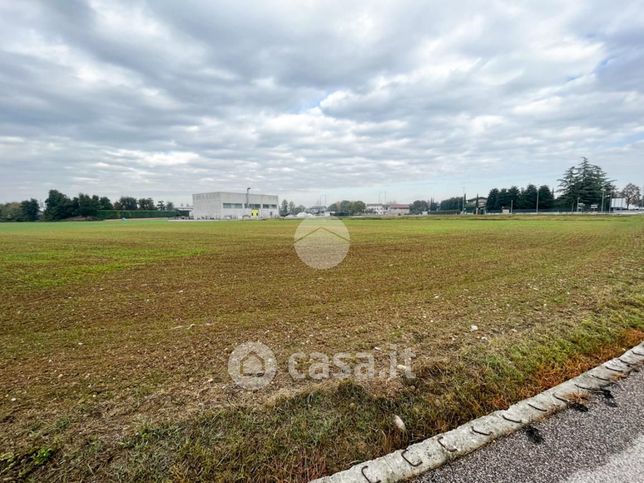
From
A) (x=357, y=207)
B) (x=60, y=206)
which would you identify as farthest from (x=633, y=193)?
(x=60, y=206)

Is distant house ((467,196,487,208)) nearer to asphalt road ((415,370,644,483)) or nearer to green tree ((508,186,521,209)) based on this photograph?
green tree ((508,186,521,209))

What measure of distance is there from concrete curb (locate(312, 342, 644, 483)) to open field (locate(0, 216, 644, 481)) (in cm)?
15

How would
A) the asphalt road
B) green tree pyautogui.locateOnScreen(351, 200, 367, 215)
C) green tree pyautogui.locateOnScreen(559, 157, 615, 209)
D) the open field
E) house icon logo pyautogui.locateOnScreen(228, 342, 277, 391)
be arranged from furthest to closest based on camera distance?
1. green tree pyautogui.locateOnScreen(351, 200, 367, 215)
2. green tree pyautogui.locateOnScreen(559, 157, 615, 209)
3. house icon logo pyautogui.locateOnScreen(228, 342, 277, 391)
4. the open field
5. the asphalt road

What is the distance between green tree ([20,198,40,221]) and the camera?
387ft

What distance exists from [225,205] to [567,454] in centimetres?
11552

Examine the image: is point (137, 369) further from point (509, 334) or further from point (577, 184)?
point (577, 184)

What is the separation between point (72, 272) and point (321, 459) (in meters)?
11.2

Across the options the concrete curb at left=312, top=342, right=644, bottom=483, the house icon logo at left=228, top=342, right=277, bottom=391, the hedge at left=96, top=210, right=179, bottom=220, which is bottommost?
the house icon logo at left=228, top=342, right=277, bottom=391

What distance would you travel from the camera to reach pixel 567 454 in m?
2.04

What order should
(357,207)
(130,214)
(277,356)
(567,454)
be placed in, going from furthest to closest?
(357,207), (130,214), (277,356), (567,454)

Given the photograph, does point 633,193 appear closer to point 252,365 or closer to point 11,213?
point 252,365

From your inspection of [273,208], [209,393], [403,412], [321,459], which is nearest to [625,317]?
[403,412]

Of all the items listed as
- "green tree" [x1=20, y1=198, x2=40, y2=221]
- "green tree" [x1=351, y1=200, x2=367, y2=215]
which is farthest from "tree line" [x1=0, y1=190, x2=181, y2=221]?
"green tree" [x1=351, y1=200, x2=367, y2=215]

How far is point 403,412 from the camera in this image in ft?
8.57
